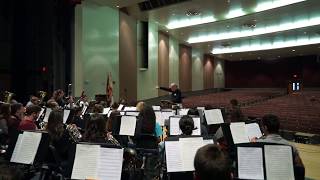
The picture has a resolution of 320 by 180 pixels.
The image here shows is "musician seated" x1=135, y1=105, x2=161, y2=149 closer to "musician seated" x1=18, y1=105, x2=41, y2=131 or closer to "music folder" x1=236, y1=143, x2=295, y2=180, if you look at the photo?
"musician seated" x1=18, y1=105, x2=41, y2=131

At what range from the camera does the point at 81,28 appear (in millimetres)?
15469

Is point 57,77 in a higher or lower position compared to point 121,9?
lower

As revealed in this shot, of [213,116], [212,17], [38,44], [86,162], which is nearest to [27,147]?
[86,162]

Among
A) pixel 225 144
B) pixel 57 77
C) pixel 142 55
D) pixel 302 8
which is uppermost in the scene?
pixel 302 8

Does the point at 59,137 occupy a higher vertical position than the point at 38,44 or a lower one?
lower

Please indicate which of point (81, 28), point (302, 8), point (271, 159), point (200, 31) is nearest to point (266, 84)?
point (200, 31)

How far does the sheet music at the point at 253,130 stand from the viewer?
5.19 metres

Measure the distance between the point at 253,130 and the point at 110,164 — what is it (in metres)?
2.79

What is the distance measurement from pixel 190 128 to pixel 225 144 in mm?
902

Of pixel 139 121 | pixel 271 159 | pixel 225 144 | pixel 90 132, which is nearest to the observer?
pixel 271 159

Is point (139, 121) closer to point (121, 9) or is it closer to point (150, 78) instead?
point (121, 9)

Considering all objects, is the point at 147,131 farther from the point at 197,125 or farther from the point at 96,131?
the point at 96,131

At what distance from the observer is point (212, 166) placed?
1748mm

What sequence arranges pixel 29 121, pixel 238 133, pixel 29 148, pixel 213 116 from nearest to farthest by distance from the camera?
1. pixel 29 148
2. pixel 238 133
3. pixel 29 121
4. pixel 213 116
